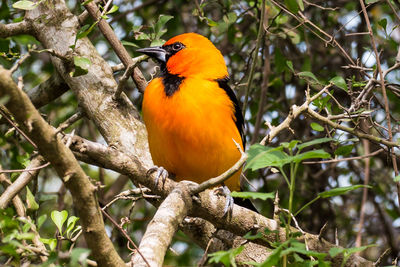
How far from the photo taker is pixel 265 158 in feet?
6.68

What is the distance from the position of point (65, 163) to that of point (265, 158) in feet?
2.36

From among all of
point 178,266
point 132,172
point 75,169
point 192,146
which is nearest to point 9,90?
point 75,169

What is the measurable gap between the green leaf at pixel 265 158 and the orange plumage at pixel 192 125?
1568 millimetres

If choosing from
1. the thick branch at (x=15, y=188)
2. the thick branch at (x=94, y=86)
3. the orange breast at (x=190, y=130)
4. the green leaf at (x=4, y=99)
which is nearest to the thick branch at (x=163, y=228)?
the green leaf at (x=4, y=99)

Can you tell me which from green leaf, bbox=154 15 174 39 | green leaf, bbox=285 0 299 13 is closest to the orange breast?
green leaf, bbox=154 15 174 39

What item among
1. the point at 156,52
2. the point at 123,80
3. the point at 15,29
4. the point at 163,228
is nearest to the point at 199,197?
the point at 163,228

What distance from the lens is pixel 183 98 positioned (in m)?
3.73

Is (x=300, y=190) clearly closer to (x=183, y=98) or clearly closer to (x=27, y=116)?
(x=183, y=98)

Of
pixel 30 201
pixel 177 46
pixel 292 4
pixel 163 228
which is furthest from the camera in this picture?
pixel 177 46

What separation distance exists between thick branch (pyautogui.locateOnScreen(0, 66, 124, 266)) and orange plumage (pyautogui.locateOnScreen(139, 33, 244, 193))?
163 centimetres

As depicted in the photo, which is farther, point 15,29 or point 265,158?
point 15,29

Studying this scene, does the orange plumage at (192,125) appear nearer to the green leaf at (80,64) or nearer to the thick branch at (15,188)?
the green leaf at (80,64)

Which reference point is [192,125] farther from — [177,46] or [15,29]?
[15,29]

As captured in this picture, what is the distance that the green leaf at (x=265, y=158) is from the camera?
6.52ft
